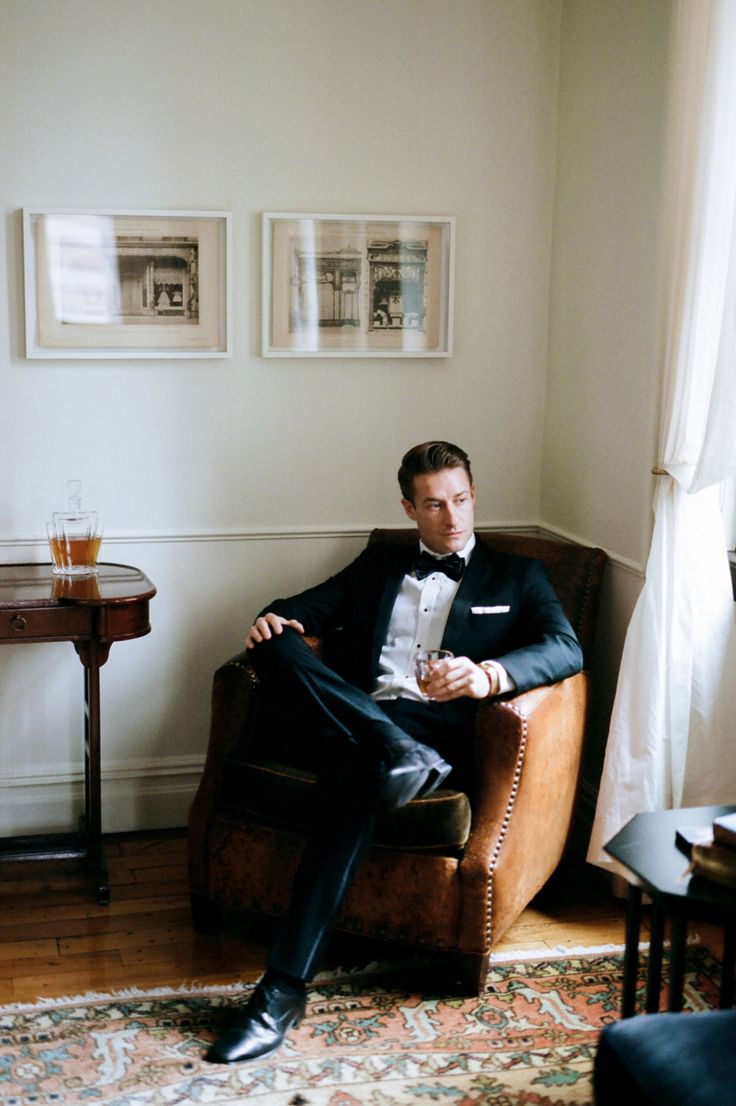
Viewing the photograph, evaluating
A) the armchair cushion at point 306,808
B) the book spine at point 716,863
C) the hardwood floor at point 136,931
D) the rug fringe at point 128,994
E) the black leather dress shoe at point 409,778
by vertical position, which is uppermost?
the book spine at point 716,863

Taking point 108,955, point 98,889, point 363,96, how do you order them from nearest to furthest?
point 108,955, point 98,889, point 363,96

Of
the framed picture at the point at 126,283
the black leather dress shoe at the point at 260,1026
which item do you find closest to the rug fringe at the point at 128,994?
the black leather dress shoe at the point at 260,1026

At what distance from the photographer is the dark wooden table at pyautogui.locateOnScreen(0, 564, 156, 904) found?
9.57 ft

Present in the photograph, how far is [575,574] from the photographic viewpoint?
3240mm

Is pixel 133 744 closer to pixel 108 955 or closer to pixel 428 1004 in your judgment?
pixel 108 955

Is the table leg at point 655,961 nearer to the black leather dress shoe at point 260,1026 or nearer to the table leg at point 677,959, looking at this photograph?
the table leg at point 677,959

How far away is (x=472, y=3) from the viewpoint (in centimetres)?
341

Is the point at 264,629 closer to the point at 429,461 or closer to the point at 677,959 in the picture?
the point at 429,461

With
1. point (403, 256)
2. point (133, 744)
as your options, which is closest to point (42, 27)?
point (403, 256)

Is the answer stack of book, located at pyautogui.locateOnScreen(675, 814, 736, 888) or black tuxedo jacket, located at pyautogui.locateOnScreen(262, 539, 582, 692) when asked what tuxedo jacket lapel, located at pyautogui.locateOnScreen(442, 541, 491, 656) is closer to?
black tuxedo jacket, located at pyautogui.locateOnScreen(262, 539, 582, 692)

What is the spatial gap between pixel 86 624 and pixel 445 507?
0.94 m

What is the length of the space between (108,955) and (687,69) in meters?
2.45

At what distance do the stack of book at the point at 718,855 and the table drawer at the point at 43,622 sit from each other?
65.1 inches

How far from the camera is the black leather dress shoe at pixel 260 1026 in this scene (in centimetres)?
241
